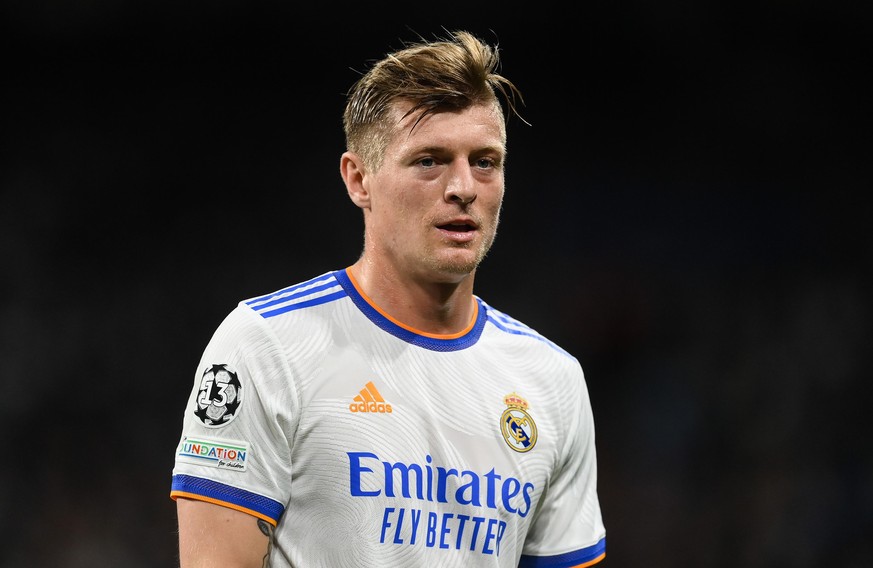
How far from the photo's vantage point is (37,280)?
6164mm

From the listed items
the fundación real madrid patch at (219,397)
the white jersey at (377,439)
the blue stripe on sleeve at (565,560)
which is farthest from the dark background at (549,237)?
the fundación real madrid patch at (219,397)

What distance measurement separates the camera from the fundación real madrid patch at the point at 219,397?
228 centimetres

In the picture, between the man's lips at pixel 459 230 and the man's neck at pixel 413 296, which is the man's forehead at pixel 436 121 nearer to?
the man's lips at pixel 459 230

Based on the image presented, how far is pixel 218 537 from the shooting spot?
7.30ft

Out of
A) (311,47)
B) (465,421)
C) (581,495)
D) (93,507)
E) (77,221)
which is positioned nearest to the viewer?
(465,421)

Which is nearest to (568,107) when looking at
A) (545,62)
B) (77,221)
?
(545,62)

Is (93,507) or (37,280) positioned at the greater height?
(37,280)

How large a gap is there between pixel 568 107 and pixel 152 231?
2.72 m

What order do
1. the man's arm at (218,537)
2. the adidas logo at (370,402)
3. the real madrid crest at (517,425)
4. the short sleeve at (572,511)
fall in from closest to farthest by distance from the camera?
the man's arm at (218,537) < the adidas logo at (370,402) < the real madrid crest at (517,425) < the short sleeve at (572,511)

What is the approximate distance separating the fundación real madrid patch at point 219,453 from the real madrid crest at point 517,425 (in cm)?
66

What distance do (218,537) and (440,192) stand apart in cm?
91

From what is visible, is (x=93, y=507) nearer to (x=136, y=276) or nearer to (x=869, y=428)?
(x=136, y=276)

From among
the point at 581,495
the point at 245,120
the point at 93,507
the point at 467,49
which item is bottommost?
the point at 93,507

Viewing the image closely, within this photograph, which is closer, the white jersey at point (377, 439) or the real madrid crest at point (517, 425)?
the white jersey at point (377, 439)
